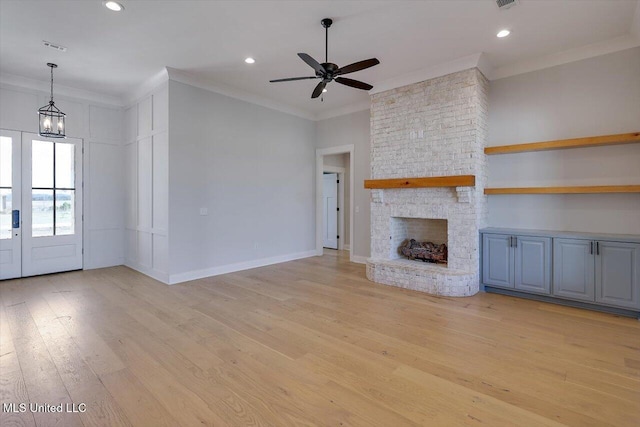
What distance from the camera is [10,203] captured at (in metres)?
5.16

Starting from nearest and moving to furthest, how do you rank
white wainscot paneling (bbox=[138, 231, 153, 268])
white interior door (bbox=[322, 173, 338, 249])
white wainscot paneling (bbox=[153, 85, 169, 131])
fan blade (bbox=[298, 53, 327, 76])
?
fan blade (bbox=[298, 53, 327, 76])
white wainscot paneling (bbox=[153, 85, 169, 131])
white wainscot paneling (bbox=[138, 231, 153, 268])
white interior door (bbox=[322, 173, 338, 249])

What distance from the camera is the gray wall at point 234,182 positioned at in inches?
199

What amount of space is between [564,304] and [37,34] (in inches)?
297

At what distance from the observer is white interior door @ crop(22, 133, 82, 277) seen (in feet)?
17.5

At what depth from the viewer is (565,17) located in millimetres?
3459

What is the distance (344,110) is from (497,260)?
435 cm

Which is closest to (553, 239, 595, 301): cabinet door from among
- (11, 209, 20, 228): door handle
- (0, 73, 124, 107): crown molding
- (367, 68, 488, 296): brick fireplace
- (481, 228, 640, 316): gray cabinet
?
(481, 228, 640, 316): gray cabinet

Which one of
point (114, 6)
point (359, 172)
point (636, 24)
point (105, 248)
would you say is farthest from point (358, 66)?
point (105, 248)

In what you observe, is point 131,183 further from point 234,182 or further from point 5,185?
point 234,182

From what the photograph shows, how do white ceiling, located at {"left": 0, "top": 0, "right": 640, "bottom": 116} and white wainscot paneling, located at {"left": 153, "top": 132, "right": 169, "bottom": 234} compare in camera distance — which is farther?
white wainscot paneling, located at {"left": 153, "top": 132, "right": 169, "bottom": 234}

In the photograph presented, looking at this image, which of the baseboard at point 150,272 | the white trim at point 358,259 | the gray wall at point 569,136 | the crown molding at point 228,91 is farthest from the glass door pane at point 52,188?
the gray wall at point 569,136

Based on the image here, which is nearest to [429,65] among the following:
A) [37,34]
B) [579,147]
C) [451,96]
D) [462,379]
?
[451,96]

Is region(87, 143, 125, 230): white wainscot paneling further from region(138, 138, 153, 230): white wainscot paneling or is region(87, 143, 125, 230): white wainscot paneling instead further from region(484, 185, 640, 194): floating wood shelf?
region(484, 185, 640, 194): floating wood shelf

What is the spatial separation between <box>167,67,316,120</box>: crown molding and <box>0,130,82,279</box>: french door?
2.63 m
